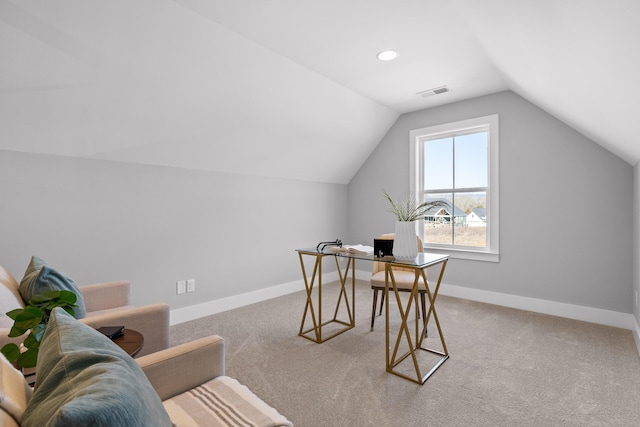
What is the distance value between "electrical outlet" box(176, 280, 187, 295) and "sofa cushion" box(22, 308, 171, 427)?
8.48ft

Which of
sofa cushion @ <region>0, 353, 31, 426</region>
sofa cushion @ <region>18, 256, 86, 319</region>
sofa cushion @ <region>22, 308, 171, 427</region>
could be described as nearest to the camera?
sofa cushion @ <region>22, 308, 171, 427</region>

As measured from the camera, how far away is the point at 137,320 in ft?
5.89

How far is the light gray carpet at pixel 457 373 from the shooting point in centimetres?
186

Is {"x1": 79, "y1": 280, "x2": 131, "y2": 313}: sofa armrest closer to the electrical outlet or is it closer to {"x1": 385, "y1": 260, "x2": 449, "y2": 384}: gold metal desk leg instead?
the electrical outlet

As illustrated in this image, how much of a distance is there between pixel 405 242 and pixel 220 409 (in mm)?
1658

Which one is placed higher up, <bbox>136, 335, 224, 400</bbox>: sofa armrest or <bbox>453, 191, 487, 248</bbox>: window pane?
<bbox>453, 191, 487, 248</bbox>: window pane

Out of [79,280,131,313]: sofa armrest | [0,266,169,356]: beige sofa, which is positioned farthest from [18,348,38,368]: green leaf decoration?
[79,280,131,313]: sofa armrest

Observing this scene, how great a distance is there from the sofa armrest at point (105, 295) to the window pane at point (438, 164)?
3.74 m

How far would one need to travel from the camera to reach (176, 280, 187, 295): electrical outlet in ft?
10.9

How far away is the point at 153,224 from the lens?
10.3 ft

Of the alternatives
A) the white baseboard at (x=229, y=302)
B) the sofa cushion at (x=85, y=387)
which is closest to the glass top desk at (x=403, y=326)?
the white baseboard at (x=229, y=302)

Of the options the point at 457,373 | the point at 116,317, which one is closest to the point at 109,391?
the point at 116,317

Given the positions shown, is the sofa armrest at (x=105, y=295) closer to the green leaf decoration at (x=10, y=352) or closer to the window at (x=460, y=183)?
the green leaf decoration at (x=10, y=352)

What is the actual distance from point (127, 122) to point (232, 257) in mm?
1782
